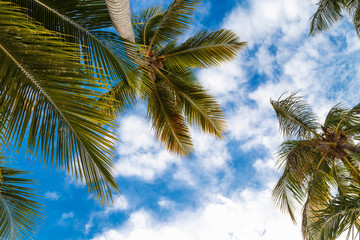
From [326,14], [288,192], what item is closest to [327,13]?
[326,14]

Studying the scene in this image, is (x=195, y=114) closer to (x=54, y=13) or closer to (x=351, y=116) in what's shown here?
(x=351, y=116)

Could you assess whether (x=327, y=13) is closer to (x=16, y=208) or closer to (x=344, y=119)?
(x=344, y=119)

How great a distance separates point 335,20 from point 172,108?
22.7ft

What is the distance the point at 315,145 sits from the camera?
598cm

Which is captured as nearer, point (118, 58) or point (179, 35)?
point (118, 58)

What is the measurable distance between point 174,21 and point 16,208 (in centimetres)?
593

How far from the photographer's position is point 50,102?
7.89 feet

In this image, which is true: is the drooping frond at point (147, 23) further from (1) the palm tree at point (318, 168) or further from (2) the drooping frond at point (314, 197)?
(2) the drooping frond at point (314, 197)

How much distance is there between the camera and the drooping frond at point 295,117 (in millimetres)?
6887

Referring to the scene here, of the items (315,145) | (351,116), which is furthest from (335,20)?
(315,145)

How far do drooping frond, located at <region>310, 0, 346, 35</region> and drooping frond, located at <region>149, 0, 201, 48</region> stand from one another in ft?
16.8

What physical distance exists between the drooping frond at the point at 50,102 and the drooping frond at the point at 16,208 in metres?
1.90

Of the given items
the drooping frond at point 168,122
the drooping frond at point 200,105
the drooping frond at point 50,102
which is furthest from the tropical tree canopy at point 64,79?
the drooping frond at point 168,122

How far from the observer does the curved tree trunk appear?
2.36 meters
